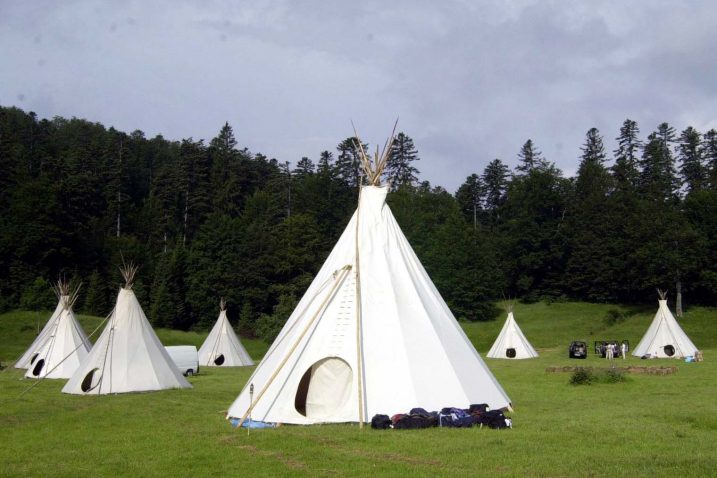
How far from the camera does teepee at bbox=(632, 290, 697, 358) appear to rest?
137 ft

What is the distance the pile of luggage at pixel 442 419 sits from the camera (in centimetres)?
1413

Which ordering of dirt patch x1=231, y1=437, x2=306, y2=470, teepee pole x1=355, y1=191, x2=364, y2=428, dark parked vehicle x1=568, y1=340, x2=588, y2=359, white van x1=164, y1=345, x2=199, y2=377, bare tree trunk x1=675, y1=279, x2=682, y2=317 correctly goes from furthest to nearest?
bare tree trunk x1=675, y1=279, x2=682, y2=317 → dark parked vehicle x1=568, y1=340, x2=588, y2=359 → white van x1=164, y1=345, x2=199, y2=377 → teepee pole x1=355, y1=191, x2=364, y2=428 → dirt patch x1=231, y1=437, x2=306, y2=470

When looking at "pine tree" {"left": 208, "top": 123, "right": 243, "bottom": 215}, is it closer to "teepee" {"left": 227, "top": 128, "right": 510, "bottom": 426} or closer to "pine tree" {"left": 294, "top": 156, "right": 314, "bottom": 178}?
"pine tree" {"left": 294, "top": 156, "right": 314, "bottom": 178}

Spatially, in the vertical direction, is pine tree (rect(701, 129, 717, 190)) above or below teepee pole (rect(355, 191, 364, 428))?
above

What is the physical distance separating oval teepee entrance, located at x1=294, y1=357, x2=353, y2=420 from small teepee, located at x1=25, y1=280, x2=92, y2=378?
18973 millimetres

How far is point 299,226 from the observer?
81125mm

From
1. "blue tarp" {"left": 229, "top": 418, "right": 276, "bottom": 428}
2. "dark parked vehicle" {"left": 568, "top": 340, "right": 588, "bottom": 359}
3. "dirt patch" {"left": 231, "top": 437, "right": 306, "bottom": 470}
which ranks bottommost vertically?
"dirt patch" {"left": 231, "top": 437, "right": 306, "bottom": 470}

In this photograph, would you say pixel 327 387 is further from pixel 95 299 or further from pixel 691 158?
pixel 691 158

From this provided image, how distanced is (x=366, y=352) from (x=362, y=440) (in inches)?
117

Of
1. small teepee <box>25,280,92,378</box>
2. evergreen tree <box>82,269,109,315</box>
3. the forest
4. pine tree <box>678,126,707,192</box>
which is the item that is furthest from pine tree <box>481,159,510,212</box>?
small teepee <box>25,280,92,378</box>

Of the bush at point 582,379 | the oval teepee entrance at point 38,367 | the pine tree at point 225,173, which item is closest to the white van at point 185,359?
the oval teepee entrance at point 38,367

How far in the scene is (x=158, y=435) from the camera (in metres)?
14.3

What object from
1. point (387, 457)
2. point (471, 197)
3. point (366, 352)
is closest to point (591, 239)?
point (471, 197)

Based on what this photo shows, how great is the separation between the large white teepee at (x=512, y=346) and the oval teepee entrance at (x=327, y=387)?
104 feet
